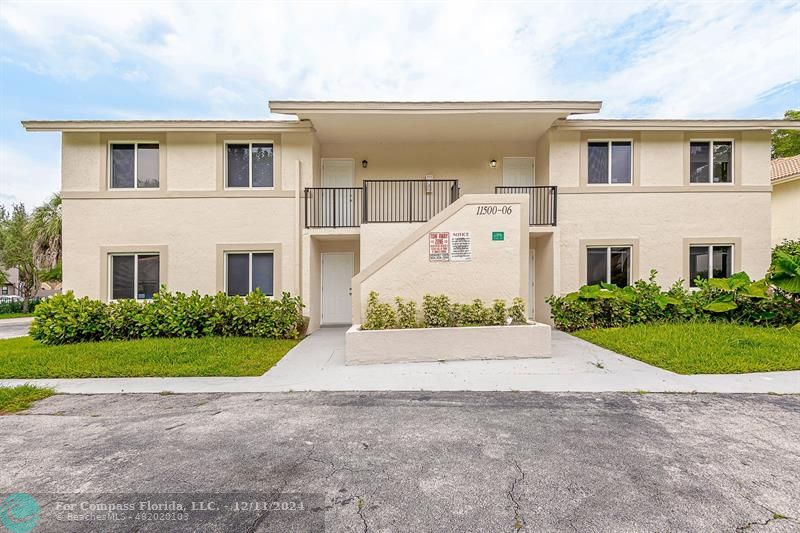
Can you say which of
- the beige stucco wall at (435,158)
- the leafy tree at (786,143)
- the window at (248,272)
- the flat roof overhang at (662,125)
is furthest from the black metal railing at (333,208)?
the leafy tree at (786,143)

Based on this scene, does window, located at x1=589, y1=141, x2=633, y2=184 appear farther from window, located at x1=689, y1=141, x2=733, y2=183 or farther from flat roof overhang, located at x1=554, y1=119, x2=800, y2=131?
window, located at x1=689, y1=141, x2=733, y2=183

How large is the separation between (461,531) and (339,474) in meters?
1.10

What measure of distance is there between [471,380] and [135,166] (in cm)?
1094

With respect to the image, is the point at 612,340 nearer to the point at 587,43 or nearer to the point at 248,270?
the point at 248,270

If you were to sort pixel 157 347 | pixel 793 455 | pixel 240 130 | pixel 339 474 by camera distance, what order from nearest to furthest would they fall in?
pixel 339 474, pixel 793 455, pixel 157 347, pixel 240 130

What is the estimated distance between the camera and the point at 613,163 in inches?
416

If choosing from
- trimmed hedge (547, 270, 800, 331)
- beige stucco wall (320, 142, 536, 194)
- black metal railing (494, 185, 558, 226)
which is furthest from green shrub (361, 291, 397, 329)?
beige stucco wall (320, 142, 536, 194)

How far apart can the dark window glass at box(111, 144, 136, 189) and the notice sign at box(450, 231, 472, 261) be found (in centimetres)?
948

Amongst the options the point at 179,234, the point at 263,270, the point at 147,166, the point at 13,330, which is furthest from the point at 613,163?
the point at 13,330

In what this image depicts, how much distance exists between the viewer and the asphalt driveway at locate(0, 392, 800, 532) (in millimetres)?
2369

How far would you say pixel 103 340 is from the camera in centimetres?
821

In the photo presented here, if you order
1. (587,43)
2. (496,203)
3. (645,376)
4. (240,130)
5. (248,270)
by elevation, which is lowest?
(645,376)

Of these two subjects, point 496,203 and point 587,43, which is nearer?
point 496,203

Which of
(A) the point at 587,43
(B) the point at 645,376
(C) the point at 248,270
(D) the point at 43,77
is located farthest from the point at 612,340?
(D) the point at 43,77
